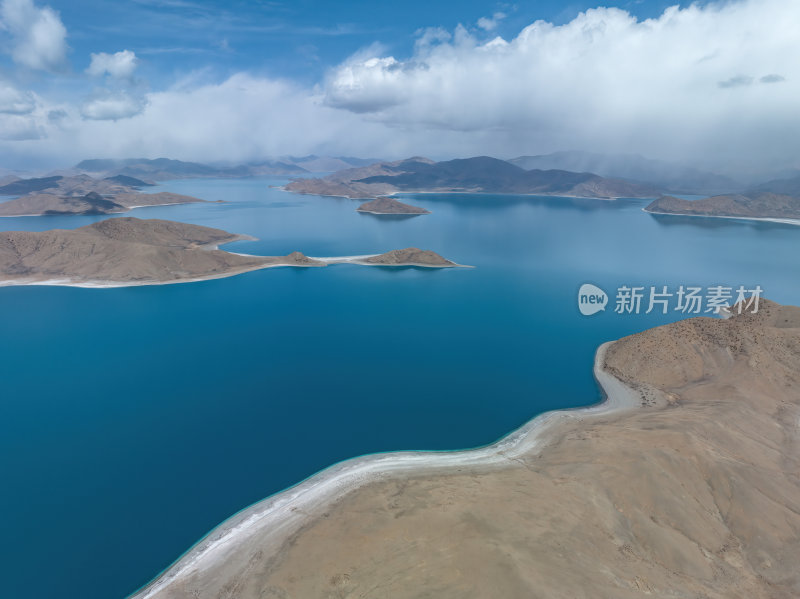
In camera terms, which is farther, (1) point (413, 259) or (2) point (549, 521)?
(1) point (413, 259)

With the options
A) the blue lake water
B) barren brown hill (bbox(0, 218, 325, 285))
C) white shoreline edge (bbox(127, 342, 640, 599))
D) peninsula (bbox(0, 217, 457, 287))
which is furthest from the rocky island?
white shoreline edge (bbox(127, 342, 640, 599))

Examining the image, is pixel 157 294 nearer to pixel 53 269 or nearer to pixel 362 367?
pixel 53 269

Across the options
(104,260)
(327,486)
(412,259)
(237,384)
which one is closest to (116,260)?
(104,260)

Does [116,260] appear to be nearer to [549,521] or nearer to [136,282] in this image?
[136,282]

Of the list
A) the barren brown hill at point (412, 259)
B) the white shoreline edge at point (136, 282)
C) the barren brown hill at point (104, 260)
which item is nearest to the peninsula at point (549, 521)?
the barren brown hill at point (412, 259)

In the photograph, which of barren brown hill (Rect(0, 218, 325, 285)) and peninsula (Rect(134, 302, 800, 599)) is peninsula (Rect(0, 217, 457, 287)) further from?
peninsula (Rect(134, 302, 800, 599))

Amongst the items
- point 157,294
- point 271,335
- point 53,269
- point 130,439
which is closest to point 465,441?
point 130,439

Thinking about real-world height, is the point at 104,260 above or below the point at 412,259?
Result: above
